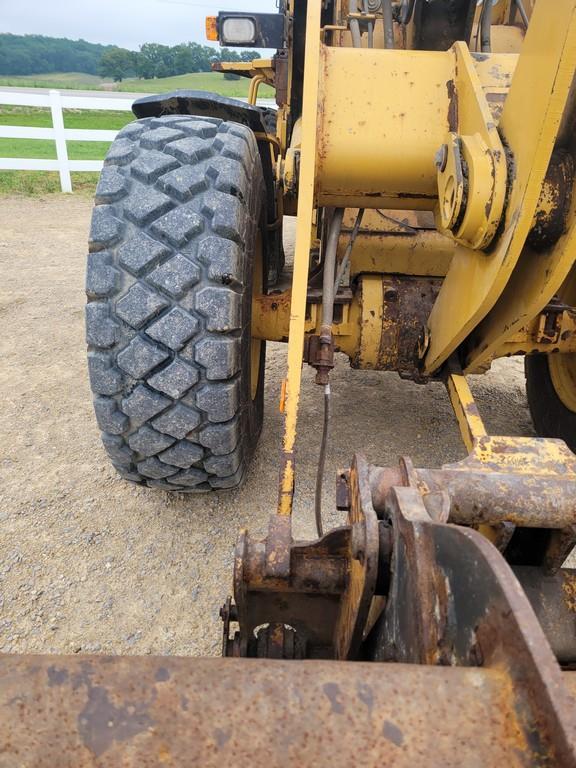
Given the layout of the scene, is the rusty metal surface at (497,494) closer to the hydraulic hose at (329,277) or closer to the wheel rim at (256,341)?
the hydraulic hose at (329,277)

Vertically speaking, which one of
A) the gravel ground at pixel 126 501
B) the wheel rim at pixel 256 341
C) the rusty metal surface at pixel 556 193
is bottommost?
the gravel ground at pixel 126 501

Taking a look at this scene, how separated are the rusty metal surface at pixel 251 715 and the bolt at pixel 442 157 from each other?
1.56 metres

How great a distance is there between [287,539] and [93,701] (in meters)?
0.70

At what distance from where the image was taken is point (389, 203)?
7.36ft

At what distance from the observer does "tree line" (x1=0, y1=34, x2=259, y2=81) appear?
65.9 metres

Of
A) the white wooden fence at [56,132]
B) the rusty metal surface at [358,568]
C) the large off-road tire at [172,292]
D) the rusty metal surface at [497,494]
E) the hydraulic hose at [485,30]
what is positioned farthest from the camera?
the white wooden fence at [56,132]

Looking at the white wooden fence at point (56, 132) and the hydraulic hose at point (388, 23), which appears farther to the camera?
the white wooden fence at point (56, 132)

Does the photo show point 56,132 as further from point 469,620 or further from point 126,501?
point 469,620

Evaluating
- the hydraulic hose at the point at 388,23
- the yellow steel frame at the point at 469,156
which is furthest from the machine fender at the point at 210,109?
the hydraulic hose at the point at 388,23

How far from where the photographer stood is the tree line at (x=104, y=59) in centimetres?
6594

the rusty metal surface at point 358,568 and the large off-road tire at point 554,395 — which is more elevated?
the rusty metal surface at point 358,568

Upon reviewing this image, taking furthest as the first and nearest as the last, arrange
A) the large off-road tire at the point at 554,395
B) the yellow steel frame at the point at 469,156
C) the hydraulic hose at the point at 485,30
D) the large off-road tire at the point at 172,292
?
1. the large off-road tire at the point at 554,395
2. the hydraulic hose at the point at 485,30
3. the large off-road tire at the point at 172,292
4. the yellow steel frame at the point at 469,156

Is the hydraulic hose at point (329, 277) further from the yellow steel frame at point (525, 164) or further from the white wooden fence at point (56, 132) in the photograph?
the white wooden fence at point (56, 132)

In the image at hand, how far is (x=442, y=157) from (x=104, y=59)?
284 feet
